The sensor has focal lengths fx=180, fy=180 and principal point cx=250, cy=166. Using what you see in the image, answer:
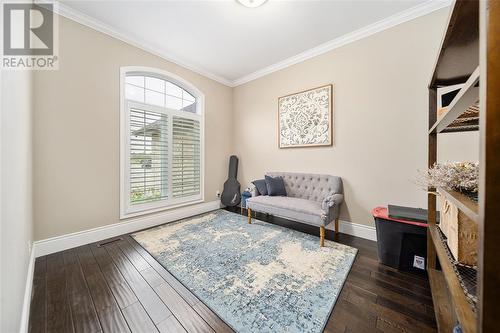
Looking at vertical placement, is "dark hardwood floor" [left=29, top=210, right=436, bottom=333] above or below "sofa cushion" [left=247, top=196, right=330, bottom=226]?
below

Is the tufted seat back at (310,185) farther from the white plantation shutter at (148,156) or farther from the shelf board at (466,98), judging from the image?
the white plantation shutter at (148,156)

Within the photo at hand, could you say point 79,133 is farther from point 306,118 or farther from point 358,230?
point 358,230

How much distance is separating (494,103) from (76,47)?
11.8 feet

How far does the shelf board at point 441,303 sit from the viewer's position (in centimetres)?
104

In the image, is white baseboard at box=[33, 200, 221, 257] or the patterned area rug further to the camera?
white baseboard at box=[33, 200, 221, 257]

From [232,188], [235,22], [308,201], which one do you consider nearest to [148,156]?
[232,188]

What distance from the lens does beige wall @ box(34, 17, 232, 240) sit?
6.72 ft

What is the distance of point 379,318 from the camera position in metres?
1.23

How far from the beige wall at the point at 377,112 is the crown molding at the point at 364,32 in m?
0.06

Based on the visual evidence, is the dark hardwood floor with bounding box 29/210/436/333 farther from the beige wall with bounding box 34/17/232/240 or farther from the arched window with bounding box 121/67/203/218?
the arched window with bounding box 121/67/203/218

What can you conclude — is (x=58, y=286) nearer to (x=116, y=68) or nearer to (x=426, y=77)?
(x=116, y=68)

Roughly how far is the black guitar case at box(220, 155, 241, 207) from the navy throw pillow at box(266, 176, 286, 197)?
40.9 inches

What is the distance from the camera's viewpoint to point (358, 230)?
8.36 ft

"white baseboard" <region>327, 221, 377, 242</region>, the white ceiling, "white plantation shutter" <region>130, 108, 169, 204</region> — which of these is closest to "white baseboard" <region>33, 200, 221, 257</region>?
"white plantation shutter" <region>130, 108, 169, 204</region>
